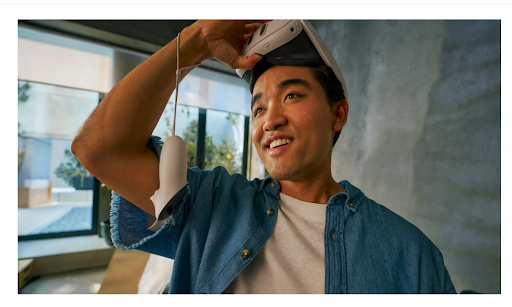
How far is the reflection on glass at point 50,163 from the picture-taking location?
273 cm

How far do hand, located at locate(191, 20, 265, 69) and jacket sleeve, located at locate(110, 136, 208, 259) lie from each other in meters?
0.29

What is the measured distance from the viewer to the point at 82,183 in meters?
2.98

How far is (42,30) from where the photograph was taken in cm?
238

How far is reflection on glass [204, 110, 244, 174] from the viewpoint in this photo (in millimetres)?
3727

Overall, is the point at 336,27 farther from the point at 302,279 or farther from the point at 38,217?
the point at 38,217

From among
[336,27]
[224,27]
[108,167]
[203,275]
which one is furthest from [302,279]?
[336,27]

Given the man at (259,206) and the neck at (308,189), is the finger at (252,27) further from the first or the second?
the neck at (308,189)

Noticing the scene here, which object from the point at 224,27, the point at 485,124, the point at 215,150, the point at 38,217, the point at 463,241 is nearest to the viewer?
the point at 224,27

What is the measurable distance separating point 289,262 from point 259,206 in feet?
0.57

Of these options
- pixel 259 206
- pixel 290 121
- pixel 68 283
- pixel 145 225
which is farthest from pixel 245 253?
pixel 68 283

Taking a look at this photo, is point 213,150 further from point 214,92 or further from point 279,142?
point 279,142

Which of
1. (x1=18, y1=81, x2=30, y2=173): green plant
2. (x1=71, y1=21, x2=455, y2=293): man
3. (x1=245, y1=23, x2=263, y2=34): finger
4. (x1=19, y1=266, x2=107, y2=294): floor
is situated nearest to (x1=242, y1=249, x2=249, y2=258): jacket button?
(x1=71, y1=21, x2=455, y2=293): man

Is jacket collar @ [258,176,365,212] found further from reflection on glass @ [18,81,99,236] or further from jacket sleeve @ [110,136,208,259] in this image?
reflection on glass @ [18,81,99,236]
